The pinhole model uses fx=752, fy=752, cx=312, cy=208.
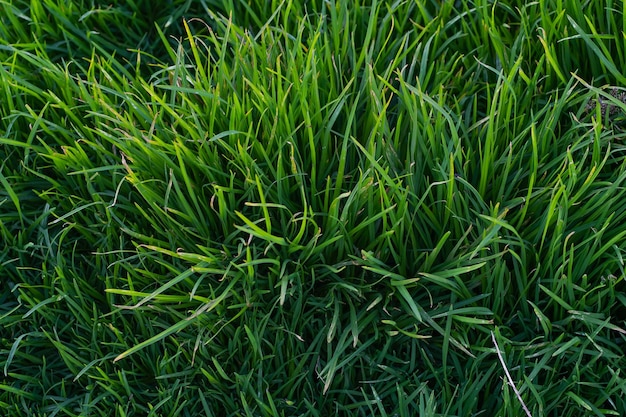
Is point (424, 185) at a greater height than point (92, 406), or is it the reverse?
point (424, 185)

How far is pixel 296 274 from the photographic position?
1.48m

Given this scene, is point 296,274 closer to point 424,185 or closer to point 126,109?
point 424,185

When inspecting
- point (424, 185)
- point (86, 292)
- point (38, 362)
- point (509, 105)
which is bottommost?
point (38, 362)

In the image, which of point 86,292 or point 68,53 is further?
point 68,53

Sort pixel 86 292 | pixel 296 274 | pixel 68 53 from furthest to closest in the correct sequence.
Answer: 1. pixel 68 53
2. pixel 86 292
3. pixel 296 274

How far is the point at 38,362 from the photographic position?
162 cm

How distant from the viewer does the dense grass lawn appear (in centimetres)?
145

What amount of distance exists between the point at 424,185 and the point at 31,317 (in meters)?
0.89

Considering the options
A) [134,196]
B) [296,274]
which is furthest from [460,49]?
[134,196]

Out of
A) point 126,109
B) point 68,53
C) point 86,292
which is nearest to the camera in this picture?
point 86,292

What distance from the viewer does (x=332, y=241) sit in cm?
143

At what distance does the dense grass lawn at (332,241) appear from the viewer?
1.45 meters

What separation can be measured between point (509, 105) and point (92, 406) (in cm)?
103

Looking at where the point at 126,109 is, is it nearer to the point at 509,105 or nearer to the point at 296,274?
the point at 296,274
